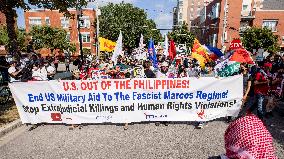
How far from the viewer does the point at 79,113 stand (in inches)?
319

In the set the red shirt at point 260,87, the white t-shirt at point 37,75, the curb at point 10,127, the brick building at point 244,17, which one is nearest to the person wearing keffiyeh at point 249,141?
the red shirt at point 260,87

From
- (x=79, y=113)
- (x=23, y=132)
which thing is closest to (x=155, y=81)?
(x=79, y=113)

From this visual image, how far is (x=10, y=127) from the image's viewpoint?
310 inches

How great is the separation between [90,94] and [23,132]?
223 cm

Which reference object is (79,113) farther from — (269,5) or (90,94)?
(269,5)

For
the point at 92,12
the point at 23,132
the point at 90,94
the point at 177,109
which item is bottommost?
the point at 23,132

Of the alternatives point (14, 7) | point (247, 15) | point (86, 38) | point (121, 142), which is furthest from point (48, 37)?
point (121, 142)

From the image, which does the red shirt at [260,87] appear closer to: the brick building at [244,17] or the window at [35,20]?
the brick building at [244,17]

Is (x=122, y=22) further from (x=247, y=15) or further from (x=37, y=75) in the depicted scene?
(x=37, y=75)

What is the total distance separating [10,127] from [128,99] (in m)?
3.54

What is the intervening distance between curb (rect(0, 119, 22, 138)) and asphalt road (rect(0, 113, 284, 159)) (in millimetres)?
149

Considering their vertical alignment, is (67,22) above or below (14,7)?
above

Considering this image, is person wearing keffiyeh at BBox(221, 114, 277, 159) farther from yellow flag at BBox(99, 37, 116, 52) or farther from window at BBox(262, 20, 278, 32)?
window at BBox(262, 20, 278, 32)

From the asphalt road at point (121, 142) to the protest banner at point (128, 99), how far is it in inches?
12.0
